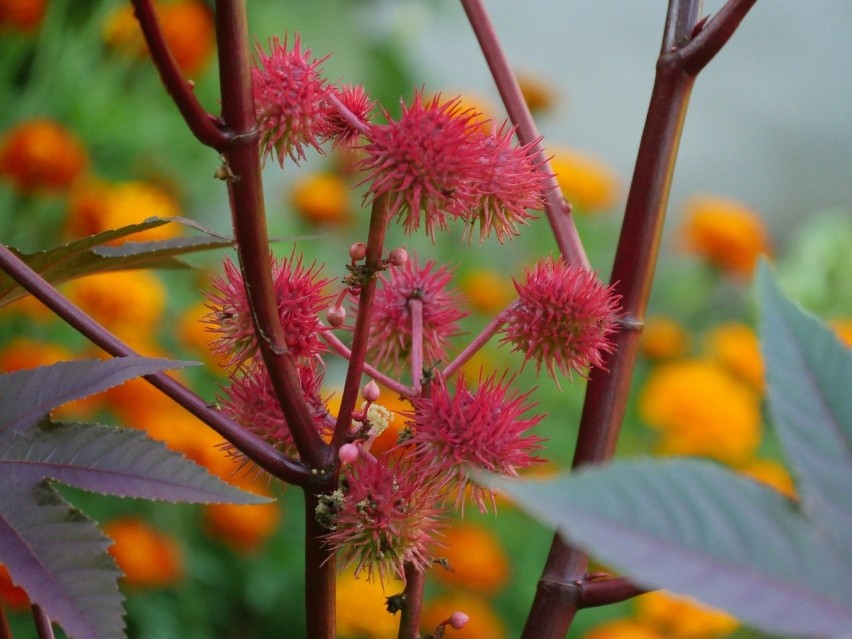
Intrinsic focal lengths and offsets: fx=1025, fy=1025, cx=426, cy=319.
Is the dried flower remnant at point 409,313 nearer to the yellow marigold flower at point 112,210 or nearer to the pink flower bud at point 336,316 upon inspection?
the pink flower bud at point 336,316

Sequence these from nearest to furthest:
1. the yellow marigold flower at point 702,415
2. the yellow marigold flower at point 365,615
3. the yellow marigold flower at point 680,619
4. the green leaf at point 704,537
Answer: the green leaf at point 704,537 → the yellow marigold flower at point 365,615 → the yellow marigold flower at point 680,619 → the yellow marigold flower at point 702,415

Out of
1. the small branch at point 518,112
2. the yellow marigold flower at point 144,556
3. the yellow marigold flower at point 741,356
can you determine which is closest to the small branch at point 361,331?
the small branch at point 518,112

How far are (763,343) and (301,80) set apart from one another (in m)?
0.18

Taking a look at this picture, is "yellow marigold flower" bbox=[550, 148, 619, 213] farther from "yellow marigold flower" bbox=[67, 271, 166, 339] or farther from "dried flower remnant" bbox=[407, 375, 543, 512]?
"dried flower remnant" bbox=[407, 375, 543, 512]

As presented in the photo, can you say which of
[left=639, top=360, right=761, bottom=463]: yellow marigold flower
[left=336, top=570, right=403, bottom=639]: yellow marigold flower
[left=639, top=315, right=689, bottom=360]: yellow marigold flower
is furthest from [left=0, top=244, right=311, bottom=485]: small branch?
[left=639, top=315, right=689, bottom=360]: yellow marigold flower

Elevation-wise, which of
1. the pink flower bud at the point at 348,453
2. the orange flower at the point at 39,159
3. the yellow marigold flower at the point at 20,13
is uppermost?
the yellow marigold flower at the point at 20,13

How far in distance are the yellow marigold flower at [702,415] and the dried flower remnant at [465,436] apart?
0.96 m

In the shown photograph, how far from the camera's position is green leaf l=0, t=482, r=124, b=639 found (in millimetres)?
326

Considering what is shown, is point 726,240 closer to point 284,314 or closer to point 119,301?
point 119,301

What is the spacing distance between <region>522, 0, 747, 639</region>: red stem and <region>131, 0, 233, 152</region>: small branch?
21cm

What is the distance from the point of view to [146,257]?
0.46 meters

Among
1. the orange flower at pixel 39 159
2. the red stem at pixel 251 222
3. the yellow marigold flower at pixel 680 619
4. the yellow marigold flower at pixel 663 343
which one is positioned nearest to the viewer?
the red stem at pixel 251 222

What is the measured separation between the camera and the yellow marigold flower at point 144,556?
102cm

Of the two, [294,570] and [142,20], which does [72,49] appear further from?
[142,20]
